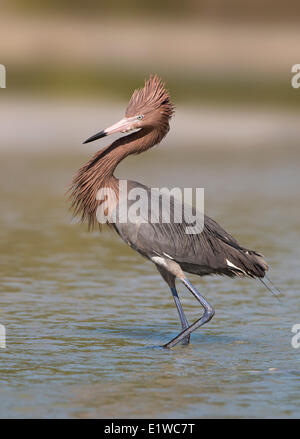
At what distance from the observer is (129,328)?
920 centimetres

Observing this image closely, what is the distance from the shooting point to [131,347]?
8523 millimetres

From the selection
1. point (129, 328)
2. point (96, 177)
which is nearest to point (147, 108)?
point (96, 177)

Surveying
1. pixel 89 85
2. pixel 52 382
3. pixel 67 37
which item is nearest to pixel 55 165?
pixel 89 85

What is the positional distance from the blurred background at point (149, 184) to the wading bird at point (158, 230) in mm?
506

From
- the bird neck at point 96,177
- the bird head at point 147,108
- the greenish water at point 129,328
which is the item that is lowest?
the greenish water at point 129,328

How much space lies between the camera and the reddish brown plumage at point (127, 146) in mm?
8969

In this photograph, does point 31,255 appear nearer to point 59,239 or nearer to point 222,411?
point 59,239

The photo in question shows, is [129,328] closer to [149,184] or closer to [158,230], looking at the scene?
[158,230]

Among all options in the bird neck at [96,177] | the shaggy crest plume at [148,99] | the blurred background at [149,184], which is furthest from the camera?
the shaggy crest plume at [148,99]

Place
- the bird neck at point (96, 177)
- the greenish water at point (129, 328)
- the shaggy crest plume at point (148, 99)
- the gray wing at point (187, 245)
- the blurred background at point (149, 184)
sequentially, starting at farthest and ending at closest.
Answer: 1. the shaggy crest plume at point (148, 99)
2. the bird neck at point (96, 177)
3. the gray wing at point (187, 245)
4. the blurred background at point (149, 184)
5. the greenish water at point (129, 328)

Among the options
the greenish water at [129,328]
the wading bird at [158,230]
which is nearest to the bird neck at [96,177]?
the wading bird at [158,230]

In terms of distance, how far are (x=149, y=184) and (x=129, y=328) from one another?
1025cm

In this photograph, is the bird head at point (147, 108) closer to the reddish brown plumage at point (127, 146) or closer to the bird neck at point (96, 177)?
the reddish brown plumage at point (127, 146)

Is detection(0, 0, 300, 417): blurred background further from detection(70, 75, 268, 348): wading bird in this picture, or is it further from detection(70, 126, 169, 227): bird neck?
detection(70, 126, 169, 227): bird neck
